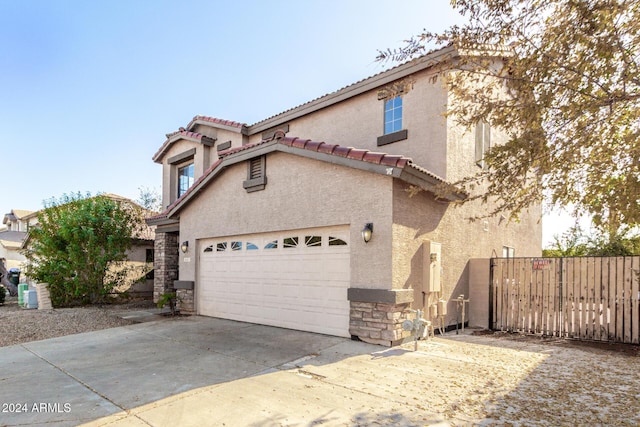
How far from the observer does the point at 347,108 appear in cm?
1175

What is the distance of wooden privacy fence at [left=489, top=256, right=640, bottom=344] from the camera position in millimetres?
7906

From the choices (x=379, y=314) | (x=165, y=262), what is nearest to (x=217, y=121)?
(x=165, y=262)

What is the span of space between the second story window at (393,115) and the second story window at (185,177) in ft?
31.8

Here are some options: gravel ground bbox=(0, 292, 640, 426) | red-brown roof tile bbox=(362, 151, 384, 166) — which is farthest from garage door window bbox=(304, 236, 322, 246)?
gravel ground bbox=(0, 292, 640, 426)

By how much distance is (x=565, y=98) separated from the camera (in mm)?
4562

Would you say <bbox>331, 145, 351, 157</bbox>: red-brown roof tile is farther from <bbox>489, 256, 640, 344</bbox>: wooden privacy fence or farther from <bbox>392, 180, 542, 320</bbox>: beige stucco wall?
<bbox>489, 256, 640, 344</bbox>: wooden privacy fence

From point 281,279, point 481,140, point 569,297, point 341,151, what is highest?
point 481,140

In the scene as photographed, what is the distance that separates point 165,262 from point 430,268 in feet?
35.9

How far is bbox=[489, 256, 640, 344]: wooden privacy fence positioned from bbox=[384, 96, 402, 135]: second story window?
4.63m

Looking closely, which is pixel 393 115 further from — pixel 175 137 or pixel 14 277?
pixel 14 277

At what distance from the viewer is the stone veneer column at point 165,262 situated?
1455 centimetres

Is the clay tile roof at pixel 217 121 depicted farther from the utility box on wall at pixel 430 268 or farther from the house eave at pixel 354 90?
the utility box on wall at pixel 430 268

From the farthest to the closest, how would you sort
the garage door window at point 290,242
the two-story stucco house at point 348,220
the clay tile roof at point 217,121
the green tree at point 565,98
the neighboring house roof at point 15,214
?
the neighboring house roof at point 15,214, the clay tile roof at point 217,121, the garage door window at point 290,242, the two-story stucco house at point 348,220, the green tree at point 565,98

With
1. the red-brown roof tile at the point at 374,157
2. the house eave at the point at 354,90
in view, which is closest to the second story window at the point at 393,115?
the house eave at the point at 354,90
